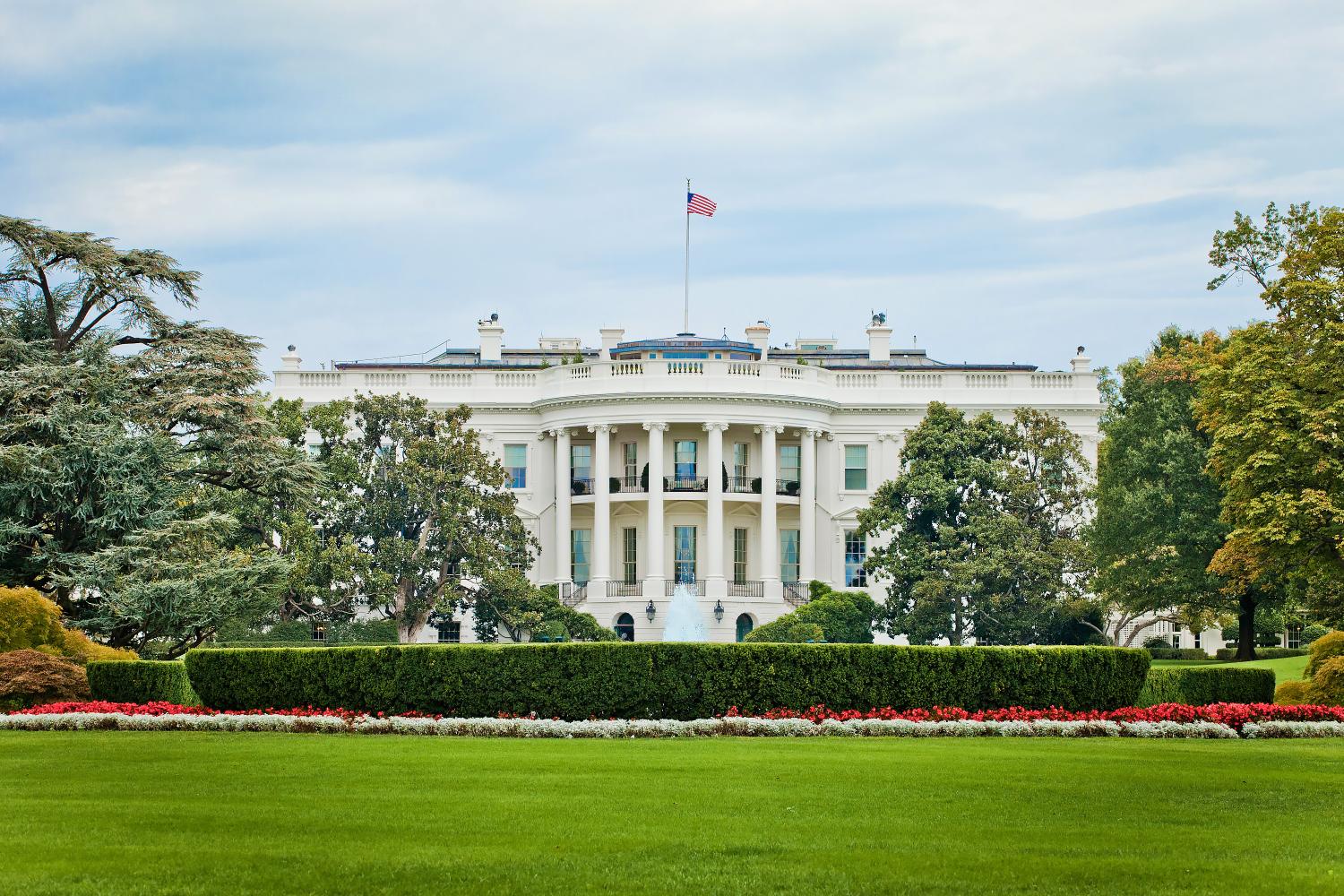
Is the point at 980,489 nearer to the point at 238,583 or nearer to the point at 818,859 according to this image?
the point at 238,583

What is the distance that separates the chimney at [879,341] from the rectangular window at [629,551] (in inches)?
589

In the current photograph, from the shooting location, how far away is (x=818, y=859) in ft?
40.1

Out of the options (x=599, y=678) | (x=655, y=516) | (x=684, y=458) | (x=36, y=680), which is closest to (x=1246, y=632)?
(x=655, y=516)

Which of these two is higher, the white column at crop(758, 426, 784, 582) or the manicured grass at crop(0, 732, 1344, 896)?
the white column at crop(758, 426, 784, 582)

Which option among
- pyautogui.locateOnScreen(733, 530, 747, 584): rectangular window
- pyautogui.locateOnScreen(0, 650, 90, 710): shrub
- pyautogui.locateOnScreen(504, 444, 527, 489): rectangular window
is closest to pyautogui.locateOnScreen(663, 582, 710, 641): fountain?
pyautogui.locateOnScreen(733, 530, 747, 584): rectangular window

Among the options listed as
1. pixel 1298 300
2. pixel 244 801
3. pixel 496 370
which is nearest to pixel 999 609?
pixel 1298 300

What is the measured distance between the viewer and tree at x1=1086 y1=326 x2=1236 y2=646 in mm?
46000

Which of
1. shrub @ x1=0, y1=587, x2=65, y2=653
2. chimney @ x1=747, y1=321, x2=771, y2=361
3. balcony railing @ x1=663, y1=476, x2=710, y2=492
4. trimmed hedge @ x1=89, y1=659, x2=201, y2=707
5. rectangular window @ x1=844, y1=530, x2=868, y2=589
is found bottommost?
trimmed hedge @ x1=89, y1=659, x2=201, y2=707

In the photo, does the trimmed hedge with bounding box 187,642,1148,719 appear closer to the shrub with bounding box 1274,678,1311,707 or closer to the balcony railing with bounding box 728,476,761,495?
the shrub with bounding box 1274,678,1311,707

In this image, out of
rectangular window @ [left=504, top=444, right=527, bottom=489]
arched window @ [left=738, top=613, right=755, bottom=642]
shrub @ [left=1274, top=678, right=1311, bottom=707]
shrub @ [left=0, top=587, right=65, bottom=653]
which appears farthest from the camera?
rectangular window @ [left=504, top=444, right=527, bottom=489]

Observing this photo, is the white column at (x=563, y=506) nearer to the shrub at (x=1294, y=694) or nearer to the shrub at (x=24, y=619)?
the shrub at (x=24, y=619)

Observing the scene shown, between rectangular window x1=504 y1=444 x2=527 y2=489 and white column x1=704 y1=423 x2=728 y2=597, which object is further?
rectangular window x1=504 y1=444 x2=527 y2=489

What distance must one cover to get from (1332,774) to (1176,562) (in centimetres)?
2840

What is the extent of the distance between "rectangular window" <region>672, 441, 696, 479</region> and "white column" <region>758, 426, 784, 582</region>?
2765mm
